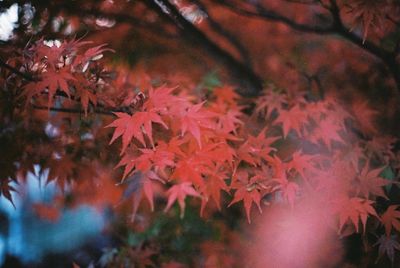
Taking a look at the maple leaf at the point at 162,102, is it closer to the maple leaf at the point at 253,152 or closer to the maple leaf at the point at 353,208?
the maple leaf at the point at 253,152

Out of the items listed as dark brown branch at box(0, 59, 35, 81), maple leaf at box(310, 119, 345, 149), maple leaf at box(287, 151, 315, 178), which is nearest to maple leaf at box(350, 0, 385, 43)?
maple leaf at box(287, 151, 315, 178)

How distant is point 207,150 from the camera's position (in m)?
2.02

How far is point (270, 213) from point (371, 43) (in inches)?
64.0

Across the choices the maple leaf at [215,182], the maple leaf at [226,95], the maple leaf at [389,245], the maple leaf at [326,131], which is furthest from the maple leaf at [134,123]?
the maple leaf at [389,245]

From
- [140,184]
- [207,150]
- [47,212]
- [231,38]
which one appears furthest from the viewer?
[47,212]

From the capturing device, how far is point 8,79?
6.55 feet

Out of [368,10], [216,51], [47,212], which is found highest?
[368,10]

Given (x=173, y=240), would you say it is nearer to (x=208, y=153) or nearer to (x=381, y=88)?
(x=208, y=153)

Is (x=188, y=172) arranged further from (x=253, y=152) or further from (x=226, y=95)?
(x=226, y=95)

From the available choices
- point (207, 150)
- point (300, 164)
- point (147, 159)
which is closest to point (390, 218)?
point (300, 164)

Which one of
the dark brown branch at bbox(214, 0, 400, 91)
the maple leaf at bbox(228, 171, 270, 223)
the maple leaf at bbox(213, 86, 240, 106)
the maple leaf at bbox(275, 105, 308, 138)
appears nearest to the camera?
the maple leaf at bbox(228, 171, 270, 223)

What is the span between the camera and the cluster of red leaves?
1.80 m

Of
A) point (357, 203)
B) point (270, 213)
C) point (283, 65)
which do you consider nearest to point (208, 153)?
point (357, 203)

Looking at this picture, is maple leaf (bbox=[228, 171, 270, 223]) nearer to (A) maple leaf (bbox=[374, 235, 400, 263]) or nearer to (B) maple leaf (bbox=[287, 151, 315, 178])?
(B) maple leaf (bbox=[287, 151, 315, 178])
